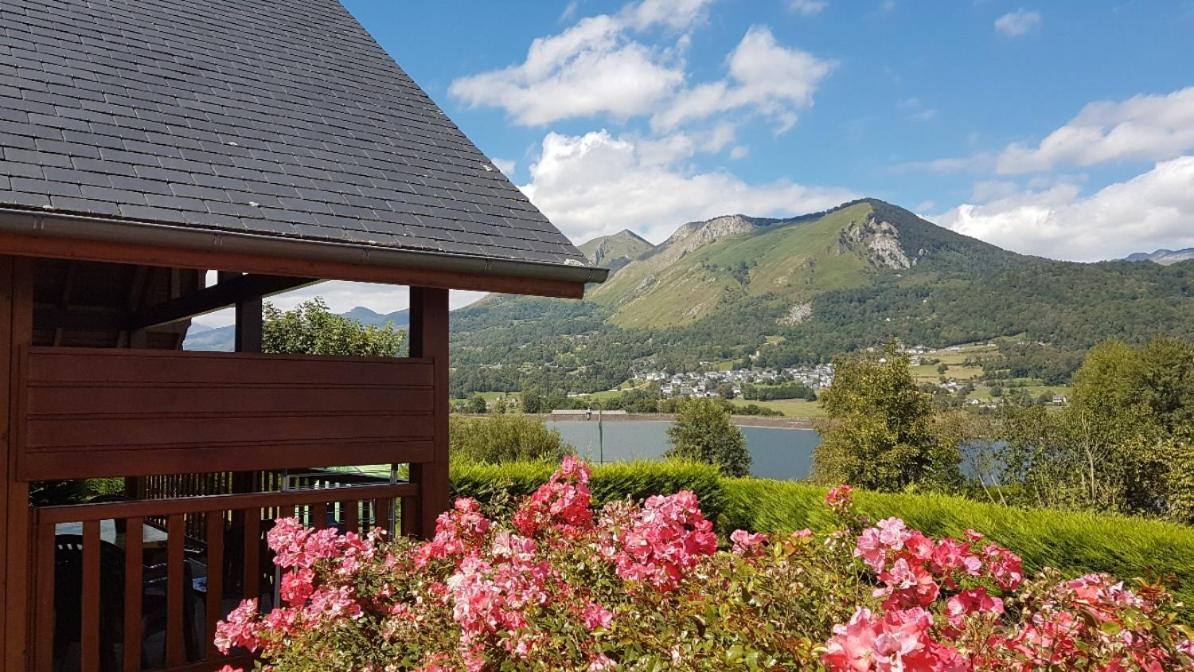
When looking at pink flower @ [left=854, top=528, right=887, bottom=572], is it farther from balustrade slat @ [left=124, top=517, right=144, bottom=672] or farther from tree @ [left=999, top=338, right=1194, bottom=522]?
tree @ [left=999, top=338, right=1194, bottom=522]

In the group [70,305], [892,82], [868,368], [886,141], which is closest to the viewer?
[70,305]

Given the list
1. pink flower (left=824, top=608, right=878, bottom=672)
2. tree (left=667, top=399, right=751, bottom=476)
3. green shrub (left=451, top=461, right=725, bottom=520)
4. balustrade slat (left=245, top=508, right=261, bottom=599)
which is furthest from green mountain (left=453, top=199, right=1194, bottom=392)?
pink flower (left=824, top=608, right=878, bottom=672)

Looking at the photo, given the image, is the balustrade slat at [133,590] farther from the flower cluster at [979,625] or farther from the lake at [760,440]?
the lake at [760,440]

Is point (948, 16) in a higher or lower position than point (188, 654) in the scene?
higher

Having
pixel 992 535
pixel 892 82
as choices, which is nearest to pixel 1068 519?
pixel 992 535

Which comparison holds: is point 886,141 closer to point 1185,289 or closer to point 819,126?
point 819,126

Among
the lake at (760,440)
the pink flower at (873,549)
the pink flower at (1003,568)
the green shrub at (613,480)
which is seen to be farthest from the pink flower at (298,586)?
the lake at (760,440)

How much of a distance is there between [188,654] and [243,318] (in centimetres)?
282

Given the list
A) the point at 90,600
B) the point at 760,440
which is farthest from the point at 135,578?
the point at 760,440

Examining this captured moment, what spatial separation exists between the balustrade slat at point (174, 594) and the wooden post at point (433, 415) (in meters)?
1.35

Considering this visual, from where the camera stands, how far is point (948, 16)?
31094 millimetres

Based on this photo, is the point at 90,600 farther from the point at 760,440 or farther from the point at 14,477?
the point at 760,440

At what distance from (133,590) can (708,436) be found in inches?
1307

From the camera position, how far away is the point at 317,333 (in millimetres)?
23078
